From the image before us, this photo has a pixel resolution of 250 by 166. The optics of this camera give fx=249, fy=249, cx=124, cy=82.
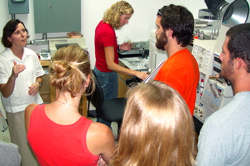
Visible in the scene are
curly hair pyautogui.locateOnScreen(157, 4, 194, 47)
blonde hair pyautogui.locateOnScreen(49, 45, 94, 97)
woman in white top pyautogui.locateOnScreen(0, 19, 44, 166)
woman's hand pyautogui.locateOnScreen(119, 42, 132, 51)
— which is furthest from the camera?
woman's hand pyautogui.locateOnScreen(119, 42, 132, 51)

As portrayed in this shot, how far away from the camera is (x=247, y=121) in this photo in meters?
1.02

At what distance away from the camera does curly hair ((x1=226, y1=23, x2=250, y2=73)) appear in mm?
1122

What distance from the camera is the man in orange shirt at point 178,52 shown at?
59.8 inches

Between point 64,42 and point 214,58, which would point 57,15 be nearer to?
point 64,42

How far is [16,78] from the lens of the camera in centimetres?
206

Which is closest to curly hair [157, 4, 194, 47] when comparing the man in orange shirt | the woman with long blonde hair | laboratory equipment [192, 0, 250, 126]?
the man in orange shirt

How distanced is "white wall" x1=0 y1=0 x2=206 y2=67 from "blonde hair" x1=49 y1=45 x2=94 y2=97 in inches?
95.4

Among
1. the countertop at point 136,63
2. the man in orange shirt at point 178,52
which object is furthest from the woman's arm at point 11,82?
the countertop at point 136,63

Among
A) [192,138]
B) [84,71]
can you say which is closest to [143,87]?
[192,138]

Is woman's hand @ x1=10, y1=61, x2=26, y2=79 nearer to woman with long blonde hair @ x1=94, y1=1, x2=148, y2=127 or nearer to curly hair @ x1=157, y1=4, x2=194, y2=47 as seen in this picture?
woman with long blonde hair @ x1=94, y1=1, x2=148, y2=127

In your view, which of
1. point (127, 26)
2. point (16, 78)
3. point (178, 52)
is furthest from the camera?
point (127, 26)

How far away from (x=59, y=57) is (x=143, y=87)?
513mm

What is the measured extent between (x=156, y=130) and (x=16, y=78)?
5.18 feet

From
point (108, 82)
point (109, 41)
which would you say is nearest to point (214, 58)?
point (109, 41)
